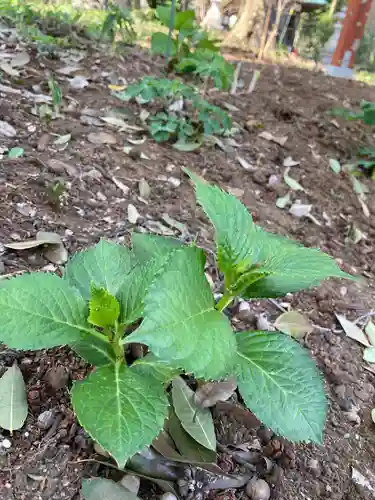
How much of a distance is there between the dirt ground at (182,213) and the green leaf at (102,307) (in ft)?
0.63

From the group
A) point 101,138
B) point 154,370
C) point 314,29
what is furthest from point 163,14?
point 314,29

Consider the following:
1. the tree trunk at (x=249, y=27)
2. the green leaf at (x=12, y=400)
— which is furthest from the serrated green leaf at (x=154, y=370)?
the tree trunk at (x=249, y=27)

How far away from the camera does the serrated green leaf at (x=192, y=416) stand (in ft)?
2.97

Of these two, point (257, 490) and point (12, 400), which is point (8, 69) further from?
point (257, 490)

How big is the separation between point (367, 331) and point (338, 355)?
0.58 feet

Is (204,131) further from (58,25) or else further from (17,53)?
(58,25)

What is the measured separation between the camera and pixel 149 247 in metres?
0.95

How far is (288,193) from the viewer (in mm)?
1998

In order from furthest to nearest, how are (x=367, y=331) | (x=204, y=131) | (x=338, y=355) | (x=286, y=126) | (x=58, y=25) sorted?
(x=58, y=25)
(x=286, y=126)
(x=204, y=131)
(x=367, y=331)
(x=338, y=355)

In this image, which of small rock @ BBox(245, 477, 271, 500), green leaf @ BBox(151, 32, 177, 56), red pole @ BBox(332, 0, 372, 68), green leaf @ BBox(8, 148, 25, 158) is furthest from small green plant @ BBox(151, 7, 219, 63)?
red pole @ BBox(332, 0, 372, 68)

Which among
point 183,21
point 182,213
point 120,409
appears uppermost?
point 183,21

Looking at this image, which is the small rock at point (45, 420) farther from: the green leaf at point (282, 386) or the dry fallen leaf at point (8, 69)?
the dry fallen leaf at point (8, 69)

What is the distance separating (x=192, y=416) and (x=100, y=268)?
0.31 metres

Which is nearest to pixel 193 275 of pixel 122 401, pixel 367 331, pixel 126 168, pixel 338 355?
pixel 122 401
